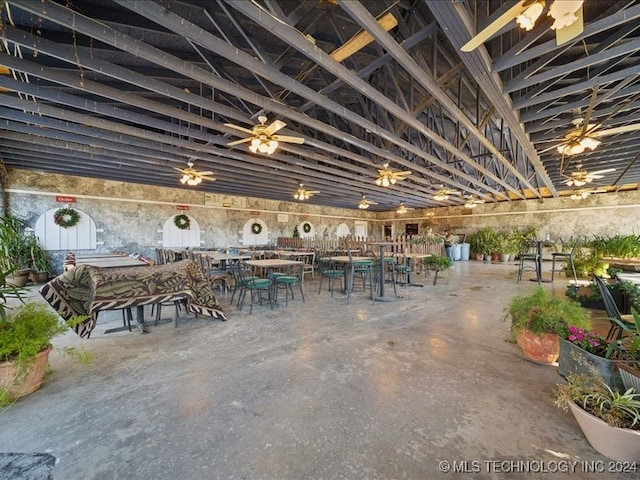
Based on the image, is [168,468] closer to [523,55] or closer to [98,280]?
[98,280]

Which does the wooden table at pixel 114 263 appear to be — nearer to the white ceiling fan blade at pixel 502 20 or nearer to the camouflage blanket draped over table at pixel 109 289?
the camouflage blanket draped over table at pixel 109 289

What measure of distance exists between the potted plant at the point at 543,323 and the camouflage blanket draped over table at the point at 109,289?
4351 mm

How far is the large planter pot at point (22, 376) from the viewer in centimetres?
203

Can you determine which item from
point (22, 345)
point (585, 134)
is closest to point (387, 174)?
point (585, 134)

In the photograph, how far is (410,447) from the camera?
156 cm

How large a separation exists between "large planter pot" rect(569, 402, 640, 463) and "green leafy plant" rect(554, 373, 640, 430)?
1.4 inches

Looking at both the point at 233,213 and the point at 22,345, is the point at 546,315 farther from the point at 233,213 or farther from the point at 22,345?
the point at 233,213

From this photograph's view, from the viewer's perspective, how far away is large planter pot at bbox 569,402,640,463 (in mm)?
1394

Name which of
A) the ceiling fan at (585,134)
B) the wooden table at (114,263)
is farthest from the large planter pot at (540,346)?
the wooden table at (114,263)

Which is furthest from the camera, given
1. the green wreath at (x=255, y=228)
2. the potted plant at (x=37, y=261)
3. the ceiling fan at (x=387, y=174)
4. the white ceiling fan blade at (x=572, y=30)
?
the green wreath at (x=255, y=228)

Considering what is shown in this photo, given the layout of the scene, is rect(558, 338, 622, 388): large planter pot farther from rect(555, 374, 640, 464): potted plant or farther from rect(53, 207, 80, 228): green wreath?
rect(53, 207, 80, 228): green wreath

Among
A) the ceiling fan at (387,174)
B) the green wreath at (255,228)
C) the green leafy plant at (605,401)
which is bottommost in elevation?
the green leafy plant at (605,401)

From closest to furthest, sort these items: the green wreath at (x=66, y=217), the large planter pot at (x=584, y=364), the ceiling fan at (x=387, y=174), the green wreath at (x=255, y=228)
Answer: the large planter pot at (x=584, y=364)
the ceiling fan at (x=387, y=174)
the green wreath at (x=66, y=217)
the green wreath at (x=255, y=228)

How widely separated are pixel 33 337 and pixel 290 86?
148 inches
